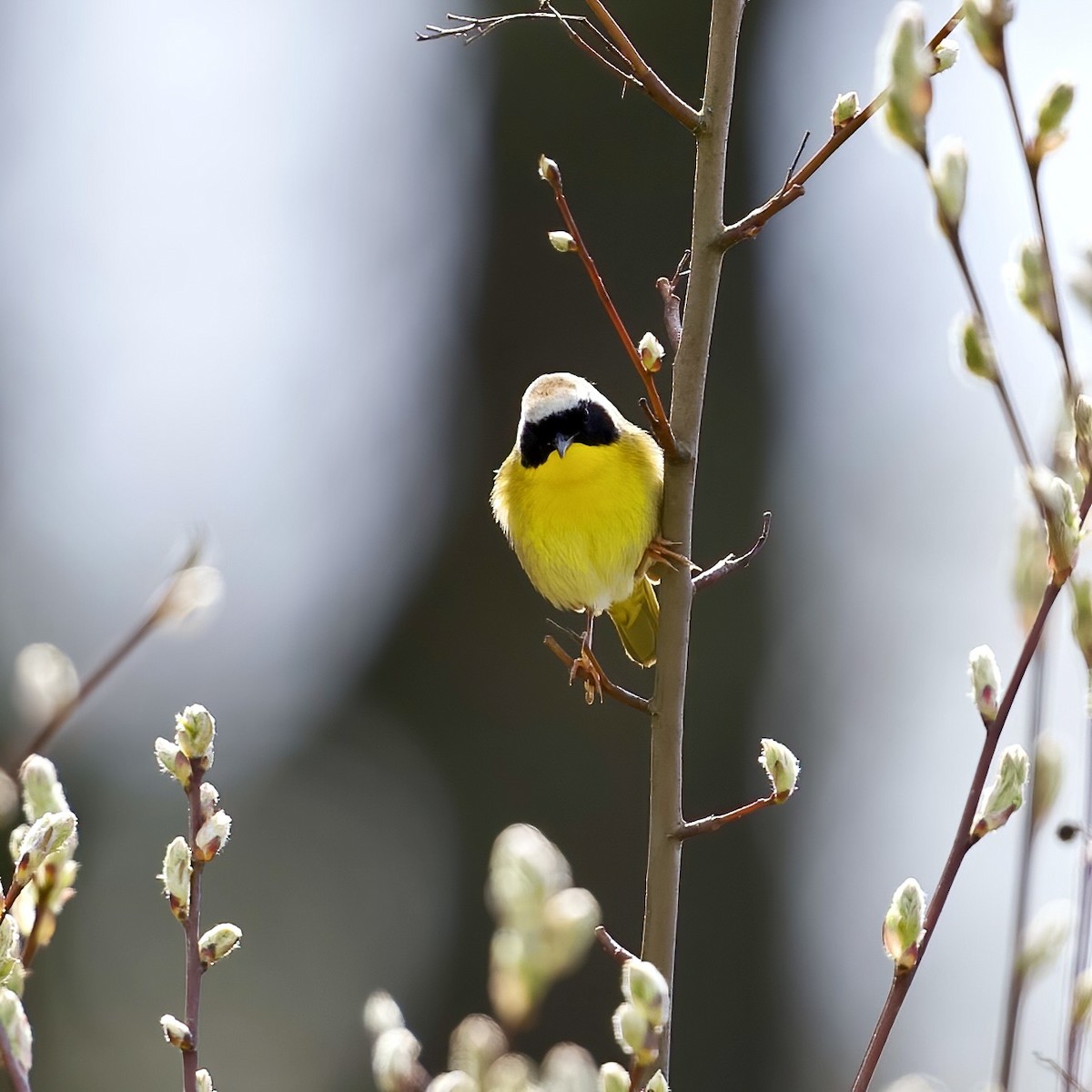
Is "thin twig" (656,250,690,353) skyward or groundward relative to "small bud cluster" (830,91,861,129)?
groundward

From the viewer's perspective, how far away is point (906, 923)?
31.7 inches

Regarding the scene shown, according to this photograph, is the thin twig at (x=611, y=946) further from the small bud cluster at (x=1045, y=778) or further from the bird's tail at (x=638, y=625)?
the bird's tail at (x=638, y=625)

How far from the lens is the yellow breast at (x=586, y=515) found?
232 cm

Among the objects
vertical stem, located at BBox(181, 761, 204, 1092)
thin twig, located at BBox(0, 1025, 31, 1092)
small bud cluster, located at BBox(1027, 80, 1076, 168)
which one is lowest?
thin twig, located at BBox(0, 1025, 31, 1092)

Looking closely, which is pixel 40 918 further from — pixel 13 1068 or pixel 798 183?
pixel 798 183

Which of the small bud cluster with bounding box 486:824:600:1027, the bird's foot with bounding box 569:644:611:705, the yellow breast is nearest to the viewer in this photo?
the small bud cluster with bounding box 486:824:600:1027

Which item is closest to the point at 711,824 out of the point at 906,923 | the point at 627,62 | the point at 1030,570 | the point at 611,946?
the point at 611,946

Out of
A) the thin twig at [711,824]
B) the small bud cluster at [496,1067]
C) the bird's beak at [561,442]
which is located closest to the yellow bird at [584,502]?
the bird's beak at [561,442]

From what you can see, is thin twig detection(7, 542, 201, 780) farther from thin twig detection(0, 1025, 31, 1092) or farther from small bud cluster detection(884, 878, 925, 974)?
small bud cluster detection(884, 878, 925, 974)

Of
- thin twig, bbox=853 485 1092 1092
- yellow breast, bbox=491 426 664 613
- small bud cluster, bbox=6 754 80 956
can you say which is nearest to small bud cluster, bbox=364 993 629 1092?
thin twig, bbox=853 485 1092 1092

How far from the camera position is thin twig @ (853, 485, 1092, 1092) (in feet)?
2.38

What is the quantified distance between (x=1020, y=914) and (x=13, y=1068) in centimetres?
53

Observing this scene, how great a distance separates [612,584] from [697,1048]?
81.2 inches

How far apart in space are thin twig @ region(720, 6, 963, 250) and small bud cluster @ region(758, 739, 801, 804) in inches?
15.8
